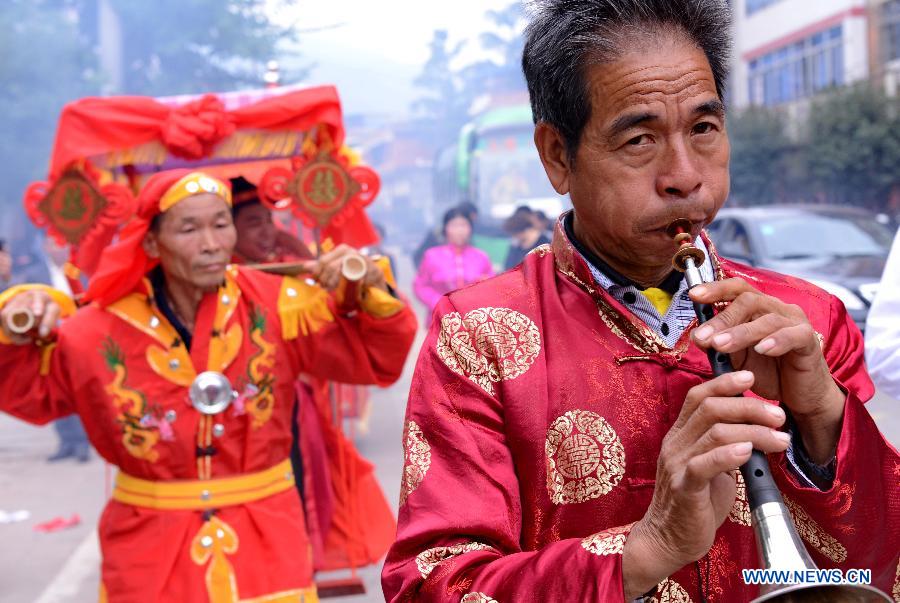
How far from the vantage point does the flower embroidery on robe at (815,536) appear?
1.73 metres

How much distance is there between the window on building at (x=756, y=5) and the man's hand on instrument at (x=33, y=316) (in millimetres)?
29053

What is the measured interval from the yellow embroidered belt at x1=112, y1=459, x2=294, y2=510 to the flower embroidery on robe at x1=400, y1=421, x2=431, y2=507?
6.65 feet

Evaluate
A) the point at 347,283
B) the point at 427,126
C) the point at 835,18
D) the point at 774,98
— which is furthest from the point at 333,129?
the point at 427,126

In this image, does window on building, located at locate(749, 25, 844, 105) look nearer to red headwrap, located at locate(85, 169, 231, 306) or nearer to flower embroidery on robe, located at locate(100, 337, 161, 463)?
red headwrap, located at locate(85, 169, 231, 306)

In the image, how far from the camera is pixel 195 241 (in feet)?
12.5

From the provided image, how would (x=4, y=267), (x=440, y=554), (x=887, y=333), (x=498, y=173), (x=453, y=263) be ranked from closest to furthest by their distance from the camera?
(x=440, y=554) → (x=887, y=333) → (x=4, y=267) → (x=453, y=263) → (x=498, y=173)

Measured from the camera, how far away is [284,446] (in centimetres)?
383

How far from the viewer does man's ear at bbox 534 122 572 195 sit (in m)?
1.90

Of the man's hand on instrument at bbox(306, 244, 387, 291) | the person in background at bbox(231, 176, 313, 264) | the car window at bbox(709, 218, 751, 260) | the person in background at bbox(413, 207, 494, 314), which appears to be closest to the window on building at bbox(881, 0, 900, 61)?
the car window at bbox(709, 218, 751, 260)

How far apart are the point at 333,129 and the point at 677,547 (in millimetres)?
3861

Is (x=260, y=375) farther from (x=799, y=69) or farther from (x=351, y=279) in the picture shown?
(x=799, y=69)

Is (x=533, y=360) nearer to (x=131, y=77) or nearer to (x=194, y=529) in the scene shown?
(x=194, y=529)

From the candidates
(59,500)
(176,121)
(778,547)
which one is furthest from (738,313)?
(59,500)

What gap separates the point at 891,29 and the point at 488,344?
24381 mm
